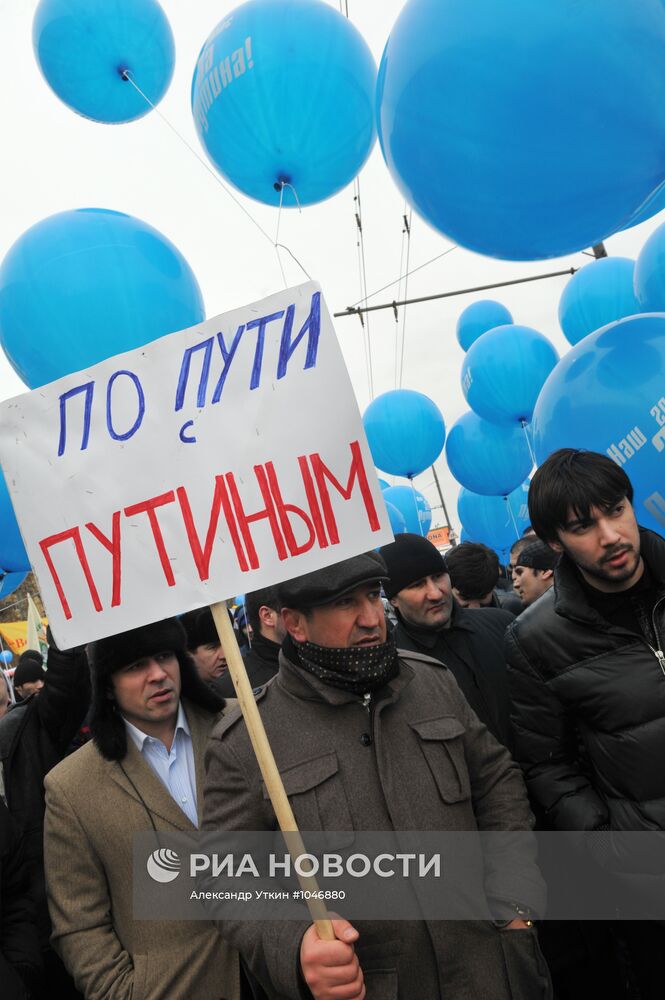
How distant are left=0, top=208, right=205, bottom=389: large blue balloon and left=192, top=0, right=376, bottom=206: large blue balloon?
2.72 feet

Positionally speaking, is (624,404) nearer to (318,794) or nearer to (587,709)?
(587,709)

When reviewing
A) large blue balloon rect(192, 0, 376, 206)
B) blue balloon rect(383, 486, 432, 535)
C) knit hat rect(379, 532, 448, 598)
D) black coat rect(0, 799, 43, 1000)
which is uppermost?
large blue balloon rect(192, 0, 376, 206)

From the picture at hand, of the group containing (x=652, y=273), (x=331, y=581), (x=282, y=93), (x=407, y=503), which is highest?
(x=282, y=93)

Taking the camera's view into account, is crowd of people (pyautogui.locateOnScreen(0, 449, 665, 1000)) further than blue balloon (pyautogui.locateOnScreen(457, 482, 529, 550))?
No

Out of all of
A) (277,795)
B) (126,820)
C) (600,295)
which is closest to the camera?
(277,795)

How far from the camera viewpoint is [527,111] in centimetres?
215

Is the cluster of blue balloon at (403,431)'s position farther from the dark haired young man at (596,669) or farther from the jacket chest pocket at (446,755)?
the jacket chest pocket at (446,755)

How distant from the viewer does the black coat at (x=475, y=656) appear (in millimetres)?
2600

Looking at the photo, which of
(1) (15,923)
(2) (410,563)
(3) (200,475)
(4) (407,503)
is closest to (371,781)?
(3) (200,475)

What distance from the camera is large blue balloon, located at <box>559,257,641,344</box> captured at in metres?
4.73

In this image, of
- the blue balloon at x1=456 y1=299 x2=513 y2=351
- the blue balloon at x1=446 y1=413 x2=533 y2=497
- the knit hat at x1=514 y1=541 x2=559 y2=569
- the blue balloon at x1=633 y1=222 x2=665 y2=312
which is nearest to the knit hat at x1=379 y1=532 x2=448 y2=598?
the knit hat at x1=514 y1=541 x2=559 y2=569

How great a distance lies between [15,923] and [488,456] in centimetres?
594

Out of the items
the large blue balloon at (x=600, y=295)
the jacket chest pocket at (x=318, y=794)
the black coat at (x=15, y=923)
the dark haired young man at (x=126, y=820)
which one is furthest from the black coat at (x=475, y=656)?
the large blue balloon at (x=600, y=295)

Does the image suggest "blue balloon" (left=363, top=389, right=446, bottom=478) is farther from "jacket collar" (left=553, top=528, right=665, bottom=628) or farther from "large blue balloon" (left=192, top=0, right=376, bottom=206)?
"jacket collar" (left=553, top=528, right=665, bottom=628)
